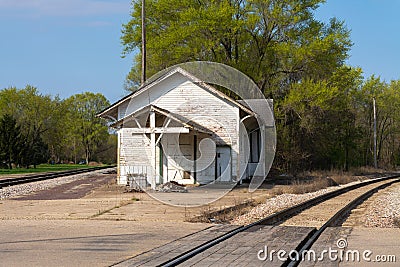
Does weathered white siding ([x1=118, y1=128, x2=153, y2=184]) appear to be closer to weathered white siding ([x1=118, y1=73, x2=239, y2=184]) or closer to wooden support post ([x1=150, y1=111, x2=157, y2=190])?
weathered white siding ([x1=118, y1=73, x2=239, y2=184])

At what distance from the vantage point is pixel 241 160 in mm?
31812

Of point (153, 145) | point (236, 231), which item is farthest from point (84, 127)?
point (236, 231)

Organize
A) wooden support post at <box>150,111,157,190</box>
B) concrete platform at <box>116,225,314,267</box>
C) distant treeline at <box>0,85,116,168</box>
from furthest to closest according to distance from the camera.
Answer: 1. distant treeline at <box>0,85,116,168</box>
2. wooden support post at <box>150,111,157,190</box>
3. concrete platform at <box>116,225,314,267</box>

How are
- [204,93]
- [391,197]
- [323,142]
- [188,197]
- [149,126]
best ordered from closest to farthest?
[188,197]
[391,197]
[149,126]
[204,93]
[323,142]

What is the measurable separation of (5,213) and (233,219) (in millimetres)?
A: 6537

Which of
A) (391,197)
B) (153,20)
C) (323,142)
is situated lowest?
(391,197)

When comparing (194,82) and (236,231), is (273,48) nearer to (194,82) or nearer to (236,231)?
(194,82)

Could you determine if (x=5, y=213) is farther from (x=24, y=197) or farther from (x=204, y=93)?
(x=204, y=93)

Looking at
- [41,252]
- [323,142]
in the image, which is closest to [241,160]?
[323,142]

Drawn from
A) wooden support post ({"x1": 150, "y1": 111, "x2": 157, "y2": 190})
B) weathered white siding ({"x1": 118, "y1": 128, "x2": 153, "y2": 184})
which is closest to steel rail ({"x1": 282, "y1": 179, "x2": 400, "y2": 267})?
wooden support post ({"x1": 150, "y1": 111, "x2": 157, "y2": 190})
